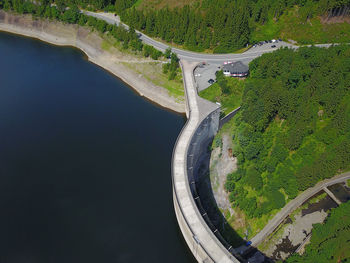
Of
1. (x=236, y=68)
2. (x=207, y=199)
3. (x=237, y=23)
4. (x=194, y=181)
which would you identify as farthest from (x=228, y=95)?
(x=207, y=199)

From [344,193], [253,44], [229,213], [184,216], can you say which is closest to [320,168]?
[344,193]

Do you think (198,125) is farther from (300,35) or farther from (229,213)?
(300,35)

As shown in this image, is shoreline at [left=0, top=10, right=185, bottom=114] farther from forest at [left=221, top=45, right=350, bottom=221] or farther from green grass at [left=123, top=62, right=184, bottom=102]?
forest at [left=221, top=45, right=350, bottom=221]

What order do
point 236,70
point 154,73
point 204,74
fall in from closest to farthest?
point 236,70 < point 204,74 < point 154,73

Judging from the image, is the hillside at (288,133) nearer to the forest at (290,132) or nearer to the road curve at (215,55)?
the forest at (290,132)

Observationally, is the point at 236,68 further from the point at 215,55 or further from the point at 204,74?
the point at 215,55

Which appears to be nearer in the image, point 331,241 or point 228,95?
point 331,241
